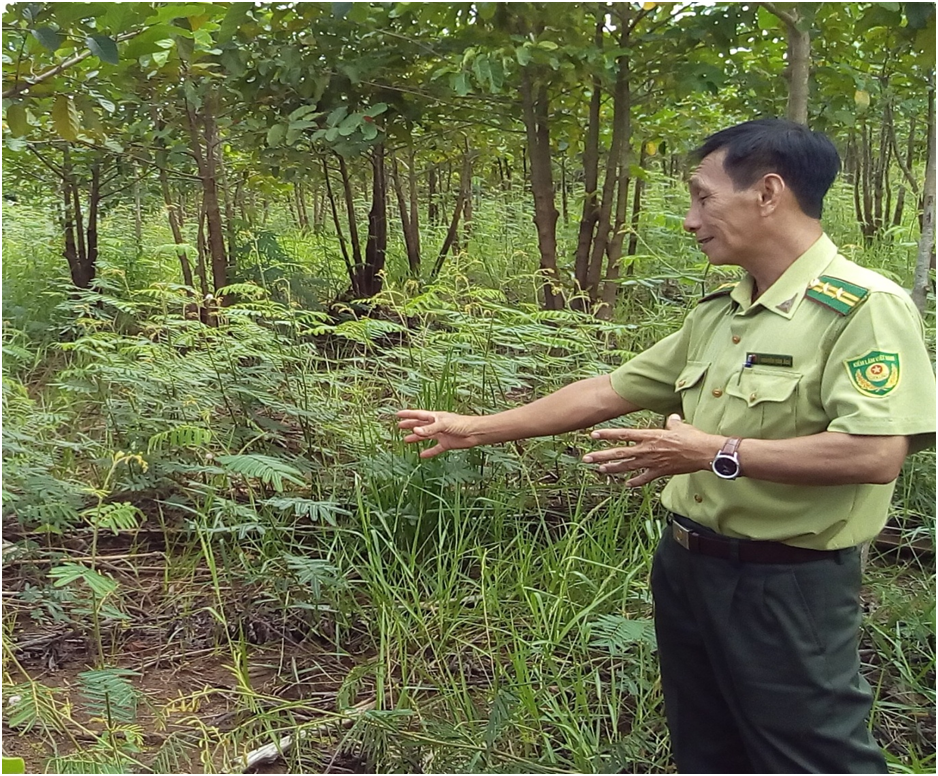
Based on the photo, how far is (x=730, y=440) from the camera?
149 centimetres

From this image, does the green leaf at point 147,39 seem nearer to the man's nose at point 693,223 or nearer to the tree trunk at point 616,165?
the man's nose at point 693,223

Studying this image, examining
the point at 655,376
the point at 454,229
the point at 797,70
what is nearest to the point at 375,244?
the point at 454,229

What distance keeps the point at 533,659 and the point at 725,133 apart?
1.46m

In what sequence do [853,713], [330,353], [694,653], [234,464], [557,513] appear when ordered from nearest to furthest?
[853,713] → [694,653] → [234,464] → [557,513] → [330,353]

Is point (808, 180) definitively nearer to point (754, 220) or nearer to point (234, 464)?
point (754, 220)

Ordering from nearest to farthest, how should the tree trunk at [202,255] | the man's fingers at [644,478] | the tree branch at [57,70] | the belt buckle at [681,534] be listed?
1. the man's fingers at [644,478]
2. the belt buckle at [681,534]
3. the tree branch at [57,70]
4. the tree trunk at [202,255]

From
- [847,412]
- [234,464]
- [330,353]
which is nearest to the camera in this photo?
[847,412]

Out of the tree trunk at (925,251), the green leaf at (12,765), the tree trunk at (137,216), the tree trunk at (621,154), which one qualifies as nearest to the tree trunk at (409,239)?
the tree trunk at (621,154)

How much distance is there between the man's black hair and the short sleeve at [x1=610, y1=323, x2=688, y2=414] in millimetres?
373

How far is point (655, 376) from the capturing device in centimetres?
191

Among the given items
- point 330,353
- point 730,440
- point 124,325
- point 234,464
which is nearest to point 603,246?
point 330,353

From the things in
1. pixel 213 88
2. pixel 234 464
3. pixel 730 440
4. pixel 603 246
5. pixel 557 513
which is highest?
pixel 213 88

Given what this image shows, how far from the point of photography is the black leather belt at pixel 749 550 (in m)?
1.58

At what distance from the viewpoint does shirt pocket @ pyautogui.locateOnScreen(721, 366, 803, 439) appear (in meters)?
1.53
